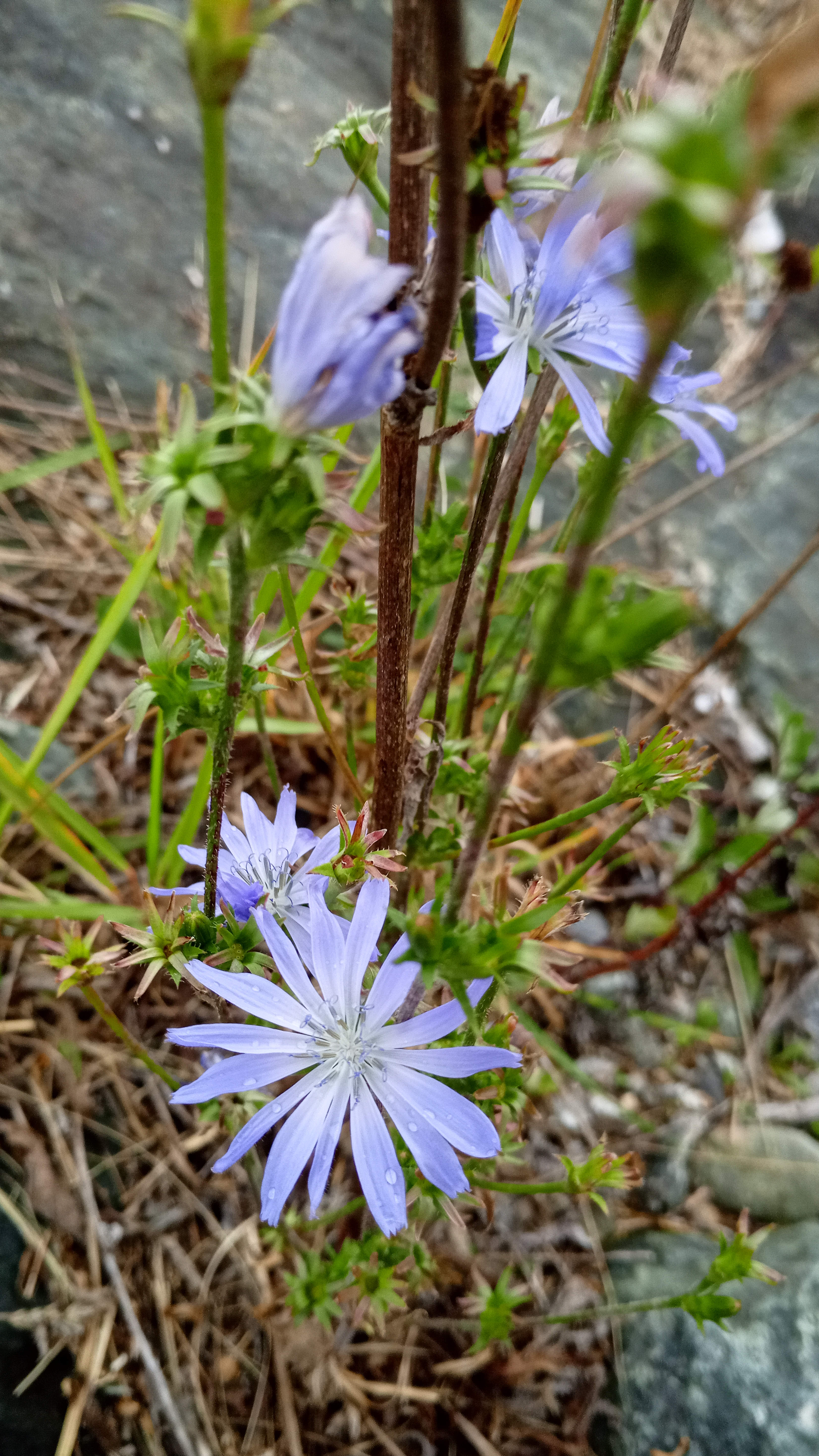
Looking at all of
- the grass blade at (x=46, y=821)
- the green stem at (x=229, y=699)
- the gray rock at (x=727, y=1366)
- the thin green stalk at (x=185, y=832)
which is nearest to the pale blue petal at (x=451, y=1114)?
the green stem at (x=229, y=699)

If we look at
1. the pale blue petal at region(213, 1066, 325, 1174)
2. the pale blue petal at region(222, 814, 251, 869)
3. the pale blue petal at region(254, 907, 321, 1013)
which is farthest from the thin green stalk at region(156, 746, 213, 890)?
the pale blue petal at region(213, 1066, 325, 1174)

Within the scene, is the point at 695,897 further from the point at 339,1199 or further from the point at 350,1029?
the point at 350,1029

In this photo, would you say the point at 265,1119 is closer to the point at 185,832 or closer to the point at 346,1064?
the point at 346,1064

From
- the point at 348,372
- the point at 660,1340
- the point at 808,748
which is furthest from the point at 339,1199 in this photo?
the point at 808,748

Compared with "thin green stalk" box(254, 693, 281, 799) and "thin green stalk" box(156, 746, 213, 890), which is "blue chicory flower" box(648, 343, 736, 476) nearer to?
"thin green stalk" box(254, 693, 281, 799)

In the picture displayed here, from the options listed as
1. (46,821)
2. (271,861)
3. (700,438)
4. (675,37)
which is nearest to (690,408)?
(700,438)

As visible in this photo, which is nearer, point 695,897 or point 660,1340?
point 660,1340

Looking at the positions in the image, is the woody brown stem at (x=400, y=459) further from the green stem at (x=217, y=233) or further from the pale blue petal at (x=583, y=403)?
the pale blue petal at (x=583, y=403)
